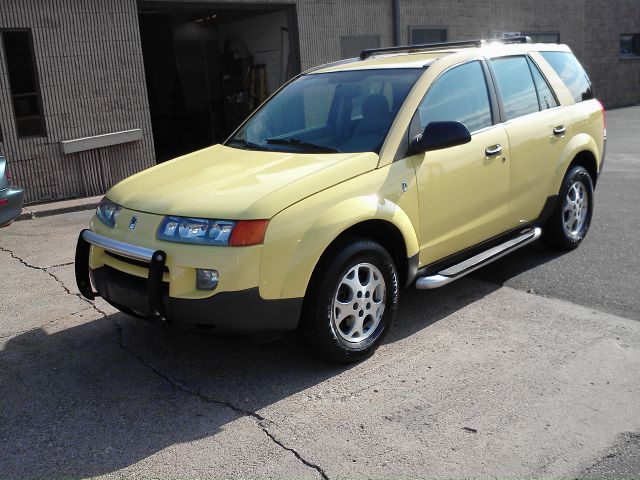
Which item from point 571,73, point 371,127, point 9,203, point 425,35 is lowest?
point 9,203

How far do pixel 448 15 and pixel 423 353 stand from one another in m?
13.1

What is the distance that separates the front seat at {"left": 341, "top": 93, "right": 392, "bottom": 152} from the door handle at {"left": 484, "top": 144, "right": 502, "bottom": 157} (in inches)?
35.3

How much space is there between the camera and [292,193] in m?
3.79

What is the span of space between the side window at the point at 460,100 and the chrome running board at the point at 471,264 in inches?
36.8

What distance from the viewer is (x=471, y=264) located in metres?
4.80

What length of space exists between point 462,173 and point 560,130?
4.99 feet

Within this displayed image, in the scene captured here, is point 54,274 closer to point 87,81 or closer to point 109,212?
point 109,212

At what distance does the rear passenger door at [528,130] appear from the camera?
5.26 m

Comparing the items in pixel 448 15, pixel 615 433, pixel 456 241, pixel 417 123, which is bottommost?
pixel 615 433

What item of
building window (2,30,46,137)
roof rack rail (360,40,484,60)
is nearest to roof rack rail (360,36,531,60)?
roof rack rail (360,40,484,60)

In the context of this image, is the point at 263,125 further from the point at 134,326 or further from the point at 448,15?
the point at 448,15

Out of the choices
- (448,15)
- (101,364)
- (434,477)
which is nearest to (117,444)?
(101,364)

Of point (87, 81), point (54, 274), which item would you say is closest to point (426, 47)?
point (54, 274)

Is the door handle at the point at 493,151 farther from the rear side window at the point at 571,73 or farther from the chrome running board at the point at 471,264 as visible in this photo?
the rear side window at the point at 571,73
